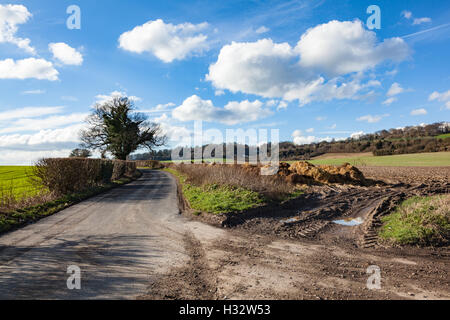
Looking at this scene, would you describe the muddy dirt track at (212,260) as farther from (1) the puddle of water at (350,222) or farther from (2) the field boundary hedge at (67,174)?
(2) the field boundary hedge at (67,174)

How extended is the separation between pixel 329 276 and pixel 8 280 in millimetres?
5991

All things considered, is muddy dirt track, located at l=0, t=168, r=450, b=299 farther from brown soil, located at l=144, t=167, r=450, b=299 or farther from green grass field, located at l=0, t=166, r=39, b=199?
green grass field, located at l=0, t=166, r=39, b=199

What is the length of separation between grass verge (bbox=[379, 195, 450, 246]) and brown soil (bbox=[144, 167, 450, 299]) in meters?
0.32

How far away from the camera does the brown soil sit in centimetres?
406

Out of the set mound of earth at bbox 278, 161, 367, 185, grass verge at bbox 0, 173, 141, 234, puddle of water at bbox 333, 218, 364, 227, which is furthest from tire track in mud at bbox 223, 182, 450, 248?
grass verge at bbox 0, 173, 141, 234

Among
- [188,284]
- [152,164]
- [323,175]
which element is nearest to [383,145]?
[323,175]

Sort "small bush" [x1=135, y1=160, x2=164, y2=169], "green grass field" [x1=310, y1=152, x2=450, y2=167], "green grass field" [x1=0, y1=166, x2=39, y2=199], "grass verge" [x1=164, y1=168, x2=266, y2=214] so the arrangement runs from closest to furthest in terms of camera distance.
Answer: "grass verge" [x1=164, y1=168, x2=266, y2=214], "green grass field" [x1=0, y1=166, x2=39, y2=199], "green grass field" [x1=310, y1=152, x2=450, y2=167], "small bush" [x1=135, y1=160, x2=164, y2=169]

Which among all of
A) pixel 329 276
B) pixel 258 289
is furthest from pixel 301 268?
pixel 258 289

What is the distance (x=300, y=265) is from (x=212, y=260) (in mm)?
1881

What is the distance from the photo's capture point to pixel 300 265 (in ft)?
16.8

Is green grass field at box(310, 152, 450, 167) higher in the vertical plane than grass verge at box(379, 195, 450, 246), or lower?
higher

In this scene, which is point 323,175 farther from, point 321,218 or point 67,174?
point 67,174

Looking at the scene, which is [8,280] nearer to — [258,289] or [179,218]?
[258,289]
